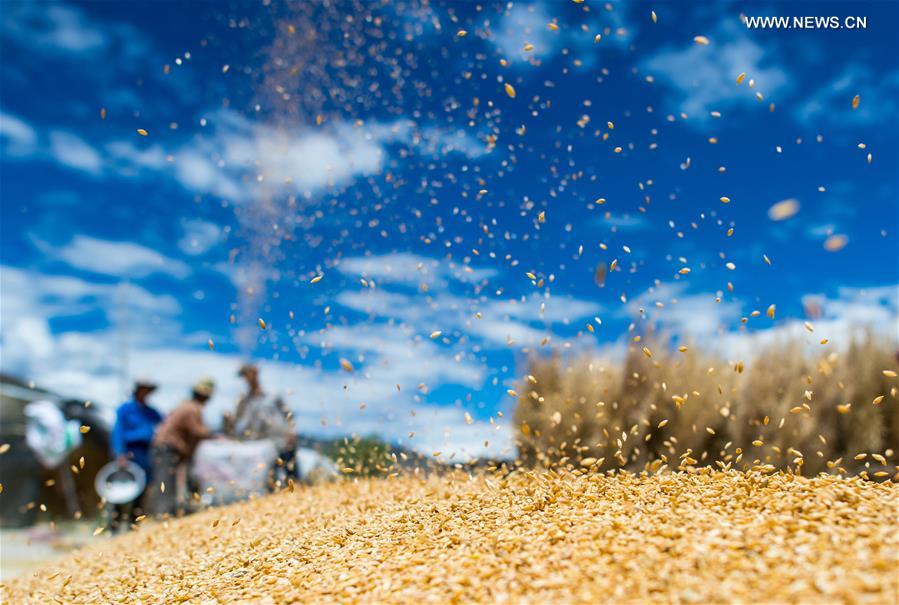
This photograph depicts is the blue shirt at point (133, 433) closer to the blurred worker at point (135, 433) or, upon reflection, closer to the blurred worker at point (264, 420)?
the blurred worker at point (135, 433)

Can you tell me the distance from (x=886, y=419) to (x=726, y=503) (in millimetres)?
5038

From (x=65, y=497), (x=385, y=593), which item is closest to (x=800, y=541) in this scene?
(x=385, y=593)

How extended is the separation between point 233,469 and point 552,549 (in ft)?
19.5

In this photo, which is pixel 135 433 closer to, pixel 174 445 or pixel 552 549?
pixel 174 445

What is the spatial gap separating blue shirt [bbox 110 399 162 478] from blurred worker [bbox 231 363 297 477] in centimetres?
115

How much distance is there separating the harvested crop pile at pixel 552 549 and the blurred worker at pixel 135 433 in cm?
338

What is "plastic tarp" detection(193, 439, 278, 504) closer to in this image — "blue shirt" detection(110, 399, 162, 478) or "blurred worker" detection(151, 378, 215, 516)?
"blurred worker" detection(151, 378, 215, 516)

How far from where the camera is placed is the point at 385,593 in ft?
9.93

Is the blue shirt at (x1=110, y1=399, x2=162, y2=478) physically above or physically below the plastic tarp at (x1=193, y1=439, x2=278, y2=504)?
above

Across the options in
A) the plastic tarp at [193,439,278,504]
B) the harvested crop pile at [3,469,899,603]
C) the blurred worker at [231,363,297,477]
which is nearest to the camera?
the harvested crop pile at [3,469,899,603]

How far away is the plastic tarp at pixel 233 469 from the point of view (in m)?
8.21

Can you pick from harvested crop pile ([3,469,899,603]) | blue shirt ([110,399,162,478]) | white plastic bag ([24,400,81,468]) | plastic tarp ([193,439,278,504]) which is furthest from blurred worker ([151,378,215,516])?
harvested crop pile ([3,469,899,603])

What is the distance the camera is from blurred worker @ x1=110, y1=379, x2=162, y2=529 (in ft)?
28.4

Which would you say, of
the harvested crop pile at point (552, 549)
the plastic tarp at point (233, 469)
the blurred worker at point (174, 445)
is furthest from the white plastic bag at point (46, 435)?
the harvested crop pile at point (552, 549)
